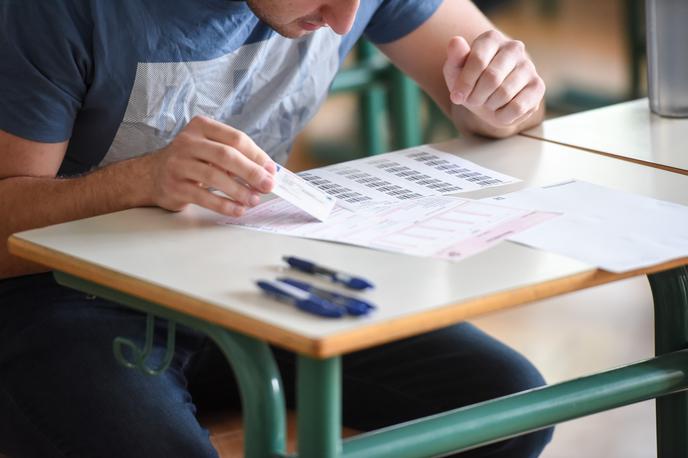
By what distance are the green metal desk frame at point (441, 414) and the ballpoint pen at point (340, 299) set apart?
5 centimetres

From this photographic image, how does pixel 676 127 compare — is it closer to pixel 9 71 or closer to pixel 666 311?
pixel 666 311

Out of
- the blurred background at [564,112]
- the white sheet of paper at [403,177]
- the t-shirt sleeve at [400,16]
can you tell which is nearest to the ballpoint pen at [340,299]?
the white sheet of paper at [403,177]

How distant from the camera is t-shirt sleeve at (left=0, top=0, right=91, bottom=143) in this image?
4.89ft

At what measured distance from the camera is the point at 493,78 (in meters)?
1.56

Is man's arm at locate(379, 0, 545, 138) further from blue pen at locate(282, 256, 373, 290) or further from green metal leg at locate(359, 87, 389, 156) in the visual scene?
green metal leg at locate(359, 87, 389, 156)

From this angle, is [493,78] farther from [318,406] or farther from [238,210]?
[318,406]

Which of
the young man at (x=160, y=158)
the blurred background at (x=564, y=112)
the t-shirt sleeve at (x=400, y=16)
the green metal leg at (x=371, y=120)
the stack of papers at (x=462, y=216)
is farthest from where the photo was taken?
the green metal leg at (x=371, y=120)

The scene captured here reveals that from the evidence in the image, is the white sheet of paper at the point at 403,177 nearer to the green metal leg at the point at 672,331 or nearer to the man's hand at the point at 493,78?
the man's hand at the point at 493,78

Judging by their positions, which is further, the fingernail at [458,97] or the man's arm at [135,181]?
the fingernail at [458,97]

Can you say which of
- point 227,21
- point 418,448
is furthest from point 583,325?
point 418,448

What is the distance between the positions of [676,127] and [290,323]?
35.3 inches

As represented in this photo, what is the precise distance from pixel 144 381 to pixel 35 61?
1.36 ft

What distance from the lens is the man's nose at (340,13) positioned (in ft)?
5.05

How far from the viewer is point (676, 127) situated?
1735mm
